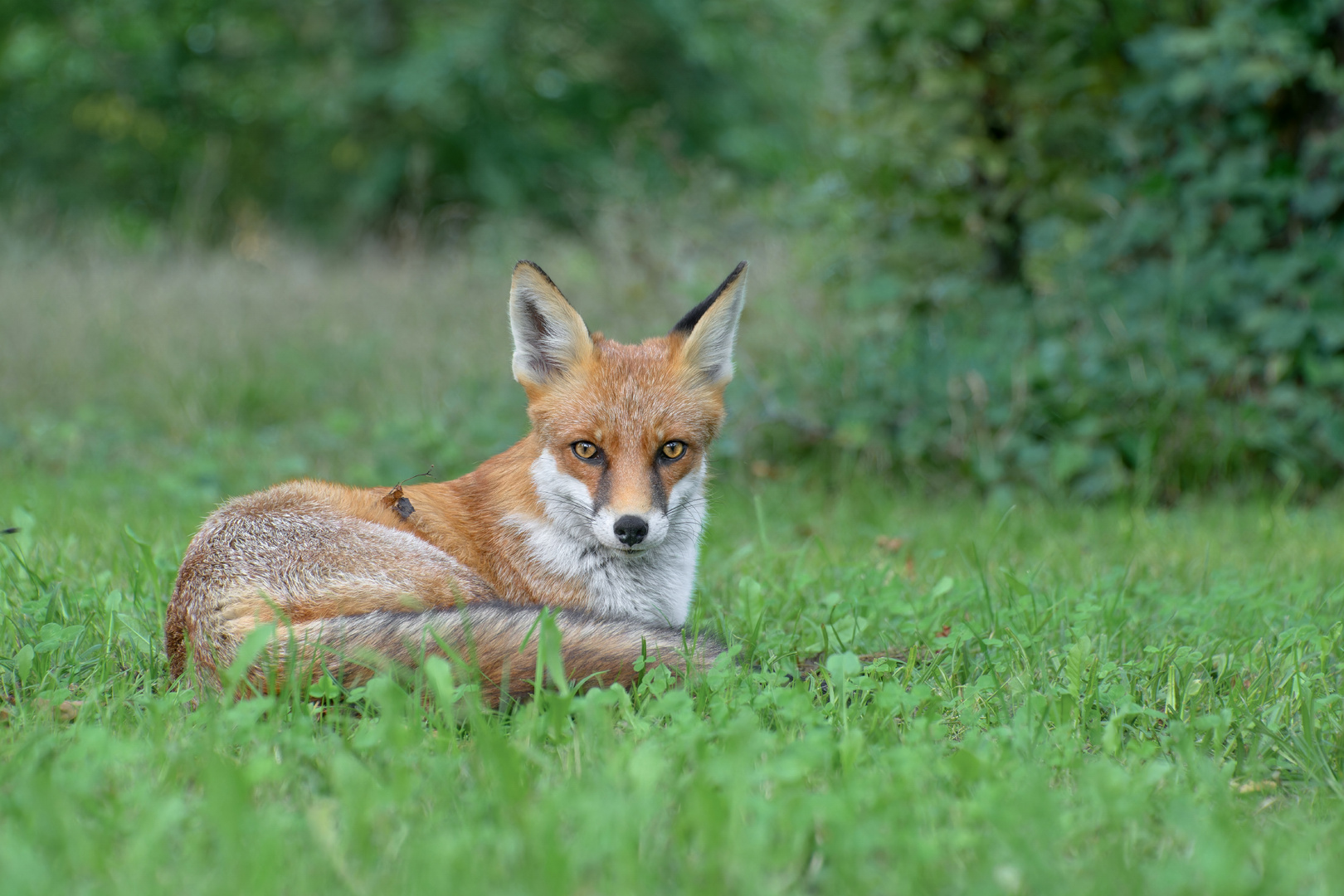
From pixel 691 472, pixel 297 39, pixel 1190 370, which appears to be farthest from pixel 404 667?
pixel 297 39

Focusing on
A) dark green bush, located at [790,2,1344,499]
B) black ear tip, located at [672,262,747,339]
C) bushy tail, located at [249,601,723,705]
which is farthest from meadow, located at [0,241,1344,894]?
black ear tip, located at [672,262,747,339]

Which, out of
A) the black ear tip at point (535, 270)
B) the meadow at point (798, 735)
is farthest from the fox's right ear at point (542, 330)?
the meadow at point (798, 735)

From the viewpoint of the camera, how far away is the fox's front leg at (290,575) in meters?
3.02

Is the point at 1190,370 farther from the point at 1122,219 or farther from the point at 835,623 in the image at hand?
the point at 835,623

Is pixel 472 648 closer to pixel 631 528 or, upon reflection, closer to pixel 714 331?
pixel 631 528

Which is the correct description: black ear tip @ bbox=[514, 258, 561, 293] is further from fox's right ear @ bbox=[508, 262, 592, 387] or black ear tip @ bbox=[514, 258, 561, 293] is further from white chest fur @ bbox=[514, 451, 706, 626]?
white chest fur @ bbox=[514, 451, 706, 626]

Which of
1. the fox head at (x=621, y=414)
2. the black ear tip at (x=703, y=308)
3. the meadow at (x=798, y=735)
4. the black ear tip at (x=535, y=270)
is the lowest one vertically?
the meadow at (x=798, y=735)

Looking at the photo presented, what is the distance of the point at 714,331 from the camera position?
3980 mm

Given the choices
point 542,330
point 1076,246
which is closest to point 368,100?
point 1076,246

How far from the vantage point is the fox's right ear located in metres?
3.76

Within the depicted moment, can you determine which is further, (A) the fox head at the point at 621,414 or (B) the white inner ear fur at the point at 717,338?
(B) the white inner ear fur at the point at 717,338

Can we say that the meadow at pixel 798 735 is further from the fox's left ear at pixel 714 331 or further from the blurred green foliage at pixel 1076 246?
the fox's left ear at pixel 714 331

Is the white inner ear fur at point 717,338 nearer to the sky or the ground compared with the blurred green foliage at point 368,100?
nearer to the ground

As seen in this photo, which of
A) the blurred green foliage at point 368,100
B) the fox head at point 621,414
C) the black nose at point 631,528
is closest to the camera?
the black nose at point 631,528
